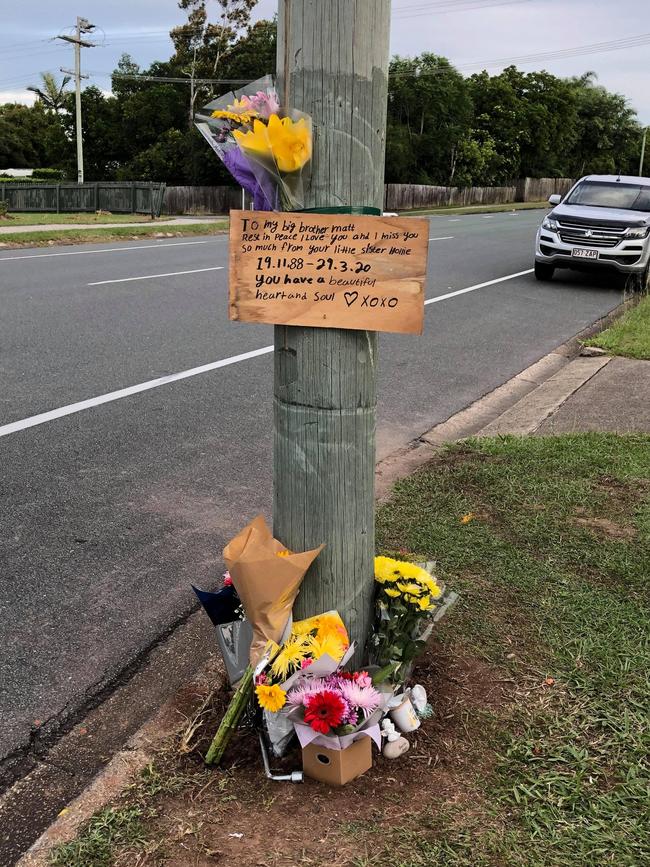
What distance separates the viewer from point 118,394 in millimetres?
6531

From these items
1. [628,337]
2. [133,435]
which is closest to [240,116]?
[133,435]

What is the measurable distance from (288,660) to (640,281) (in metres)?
13.2

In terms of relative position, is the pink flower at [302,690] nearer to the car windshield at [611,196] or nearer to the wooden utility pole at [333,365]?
the wooden utility pole at [333,365]

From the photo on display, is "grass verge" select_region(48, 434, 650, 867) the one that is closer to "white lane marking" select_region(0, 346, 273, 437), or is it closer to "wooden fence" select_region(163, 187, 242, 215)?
"white lane marking" select_region(0, 346, 273, 437)

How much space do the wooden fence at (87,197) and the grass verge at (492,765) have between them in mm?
30205

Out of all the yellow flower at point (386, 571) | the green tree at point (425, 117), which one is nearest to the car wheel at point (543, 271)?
the yellow flower at point (386, 571)

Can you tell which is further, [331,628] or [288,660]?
[331,628]

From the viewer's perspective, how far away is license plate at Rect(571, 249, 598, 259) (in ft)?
44.7

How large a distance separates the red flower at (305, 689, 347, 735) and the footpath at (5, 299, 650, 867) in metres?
0.23

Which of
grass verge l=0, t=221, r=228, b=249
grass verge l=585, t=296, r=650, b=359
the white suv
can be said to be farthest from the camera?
grass verge l=0, t=221, r=228, b=249

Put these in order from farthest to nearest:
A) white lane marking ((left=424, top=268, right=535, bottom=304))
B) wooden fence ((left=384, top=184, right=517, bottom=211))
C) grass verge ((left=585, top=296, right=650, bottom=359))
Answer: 1. wooden fence ((left=384, top=184, right=517, bottom=211))
2. white lane marking ((left=424, top=268, right=535, bottom=304))
3. grass verge ((left=585, top=296, right=650, bottom=359))

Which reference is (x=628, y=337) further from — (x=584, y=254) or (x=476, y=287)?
(x=584, y=254)

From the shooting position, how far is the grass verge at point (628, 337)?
8.56 m

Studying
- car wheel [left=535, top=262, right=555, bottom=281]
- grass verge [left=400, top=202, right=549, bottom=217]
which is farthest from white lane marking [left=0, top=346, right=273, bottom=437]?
grass verge [left=400, top=202, right=549, bottom=217]
